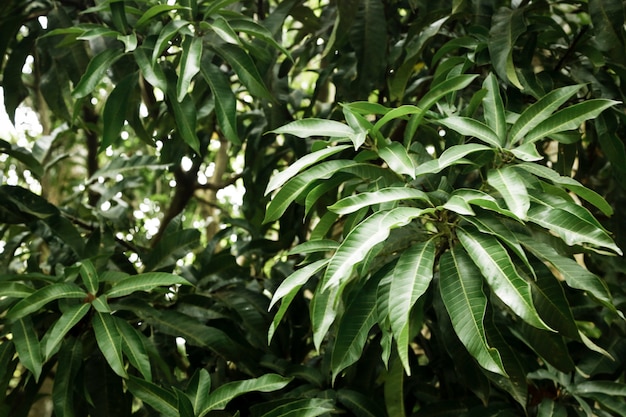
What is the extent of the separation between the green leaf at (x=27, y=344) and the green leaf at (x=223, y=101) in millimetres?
475

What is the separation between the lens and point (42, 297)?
1148 millimetres

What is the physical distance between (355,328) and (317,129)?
300mm

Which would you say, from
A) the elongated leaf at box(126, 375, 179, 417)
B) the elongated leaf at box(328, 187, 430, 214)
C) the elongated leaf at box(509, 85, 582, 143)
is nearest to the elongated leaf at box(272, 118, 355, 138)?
the elongated leaf at box(328, 187, 430, 214)

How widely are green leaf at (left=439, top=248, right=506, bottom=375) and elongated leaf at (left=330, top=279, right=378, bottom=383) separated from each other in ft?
0.42

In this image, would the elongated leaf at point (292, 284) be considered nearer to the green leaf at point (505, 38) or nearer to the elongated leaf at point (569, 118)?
the elongated leaf at point (569, 118)

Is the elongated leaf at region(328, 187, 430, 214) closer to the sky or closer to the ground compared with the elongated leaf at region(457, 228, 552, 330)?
closer to the sky

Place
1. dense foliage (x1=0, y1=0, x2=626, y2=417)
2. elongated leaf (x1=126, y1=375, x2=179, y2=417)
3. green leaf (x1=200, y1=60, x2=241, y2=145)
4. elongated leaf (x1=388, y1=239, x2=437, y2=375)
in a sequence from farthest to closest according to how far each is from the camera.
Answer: green leaf (x1=200, y1=60, x2=241, y2=145) → elongated leaf (x1=126, y1=375, x2=179, y2=417) → dense foliage (x1=0, y1=0, x2=626, y2=417) → elongated leaf (x1=388, y1=239, x2=437, y2=375)

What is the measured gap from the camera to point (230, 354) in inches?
53.0

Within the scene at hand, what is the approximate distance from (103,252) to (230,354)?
37 cm

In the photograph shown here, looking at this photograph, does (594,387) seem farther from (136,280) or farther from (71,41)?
(71,41)

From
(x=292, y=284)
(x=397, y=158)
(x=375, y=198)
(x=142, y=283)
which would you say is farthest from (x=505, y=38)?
(x=142, y=283)

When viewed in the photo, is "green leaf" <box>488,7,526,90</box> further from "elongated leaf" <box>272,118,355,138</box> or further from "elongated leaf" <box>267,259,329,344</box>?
"elongated leaf" <box>267,259,329,344</box>

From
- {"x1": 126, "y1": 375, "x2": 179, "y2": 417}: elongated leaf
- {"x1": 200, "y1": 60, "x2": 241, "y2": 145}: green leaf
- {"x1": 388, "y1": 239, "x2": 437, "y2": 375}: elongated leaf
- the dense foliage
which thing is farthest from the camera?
{"x1": 200, "y1": 60, "x2": 241, "y2": 145}: green leaf

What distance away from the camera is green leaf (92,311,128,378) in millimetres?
1108
